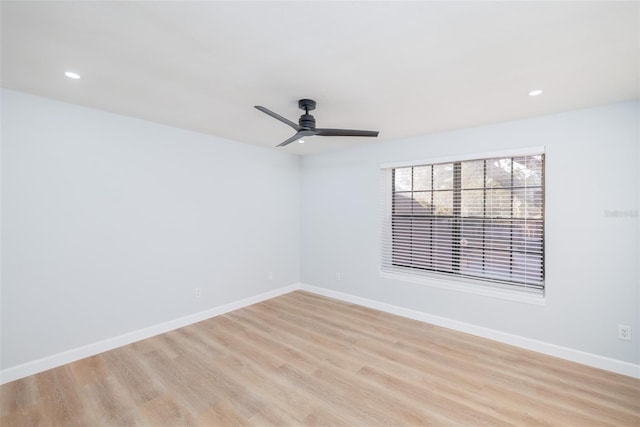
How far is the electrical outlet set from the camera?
2.55 m

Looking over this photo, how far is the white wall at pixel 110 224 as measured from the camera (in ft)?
8.17

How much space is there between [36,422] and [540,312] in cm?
440

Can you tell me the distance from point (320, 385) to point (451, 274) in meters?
2.22

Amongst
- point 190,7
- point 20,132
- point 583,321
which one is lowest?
point 583,321

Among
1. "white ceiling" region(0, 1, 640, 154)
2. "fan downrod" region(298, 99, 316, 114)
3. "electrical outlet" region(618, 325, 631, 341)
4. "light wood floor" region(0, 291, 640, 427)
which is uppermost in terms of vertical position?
"white ceiling" region(0, 1, 640, 154)

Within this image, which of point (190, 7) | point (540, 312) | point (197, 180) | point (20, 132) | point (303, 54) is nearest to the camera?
point (190, 7)

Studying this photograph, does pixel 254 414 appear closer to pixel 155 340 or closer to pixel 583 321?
pixel 155 340

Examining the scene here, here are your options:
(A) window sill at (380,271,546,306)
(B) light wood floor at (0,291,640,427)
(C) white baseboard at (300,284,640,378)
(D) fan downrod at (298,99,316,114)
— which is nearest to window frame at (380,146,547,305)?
(A) window sill at (380,271,546,306)

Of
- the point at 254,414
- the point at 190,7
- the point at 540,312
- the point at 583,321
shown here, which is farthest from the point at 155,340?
the point at 583,321

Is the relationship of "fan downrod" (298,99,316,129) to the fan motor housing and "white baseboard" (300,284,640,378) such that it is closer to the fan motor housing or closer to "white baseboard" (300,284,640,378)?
the fan motor housing

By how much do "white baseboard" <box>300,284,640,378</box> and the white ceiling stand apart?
2.37 m

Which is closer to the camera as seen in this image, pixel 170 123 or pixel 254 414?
pixel 254 414

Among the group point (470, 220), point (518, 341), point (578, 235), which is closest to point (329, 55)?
point (470, 220)

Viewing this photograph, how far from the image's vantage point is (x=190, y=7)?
142 cm
